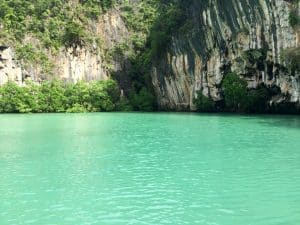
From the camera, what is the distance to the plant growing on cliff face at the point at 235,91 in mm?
44312

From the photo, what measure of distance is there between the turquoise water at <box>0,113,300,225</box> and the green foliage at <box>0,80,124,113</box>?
112 ft

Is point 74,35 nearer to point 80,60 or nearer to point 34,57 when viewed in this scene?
point 80,60

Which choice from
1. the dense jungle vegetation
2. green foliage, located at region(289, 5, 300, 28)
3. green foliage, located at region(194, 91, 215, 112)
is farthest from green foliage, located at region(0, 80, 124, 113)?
green foliage, located at region(289, 5, 300, 28)

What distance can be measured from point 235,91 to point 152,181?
32.6 m

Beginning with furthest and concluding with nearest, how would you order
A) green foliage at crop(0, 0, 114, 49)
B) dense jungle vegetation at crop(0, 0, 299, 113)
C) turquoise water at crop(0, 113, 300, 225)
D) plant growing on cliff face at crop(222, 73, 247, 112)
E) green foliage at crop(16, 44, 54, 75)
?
green foliage at crop(0, 0, 114, 49) → green foliage at crop(16, 44, 54, 75) → dense jungle vegetation at crop(0, 0, 299, 113) → plant growing on cliff face at crop(222, 73, 247, 112) → turquoise water at crop(0, 113, 300, 225)

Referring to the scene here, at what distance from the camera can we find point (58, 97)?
190ft

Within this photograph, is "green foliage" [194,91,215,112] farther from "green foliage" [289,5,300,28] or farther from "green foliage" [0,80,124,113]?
"green foliage" [289,5,300,28]

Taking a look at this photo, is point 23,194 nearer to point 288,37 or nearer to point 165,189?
point 165,189

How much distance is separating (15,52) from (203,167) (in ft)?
158

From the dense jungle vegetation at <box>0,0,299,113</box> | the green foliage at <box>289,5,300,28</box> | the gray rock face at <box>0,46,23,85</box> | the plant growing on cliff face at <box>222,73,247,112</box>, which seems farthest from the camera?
the gray rock face at <box>0,46,23,85</box>

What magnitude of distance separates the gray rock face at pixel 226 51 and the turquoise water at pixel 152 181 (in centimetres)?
1809

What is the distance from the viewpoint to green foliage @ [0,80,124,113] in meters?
55.8

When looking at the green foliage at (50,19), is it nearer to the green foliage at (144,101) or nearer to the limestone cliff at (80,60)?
the limestone cliff at (80,60)

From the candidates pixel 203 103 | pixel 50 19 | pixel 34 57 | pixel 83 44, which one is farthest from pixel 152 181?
pixel 50 19
